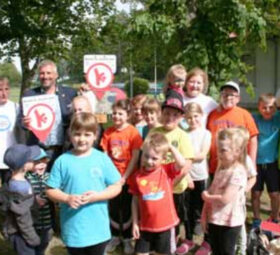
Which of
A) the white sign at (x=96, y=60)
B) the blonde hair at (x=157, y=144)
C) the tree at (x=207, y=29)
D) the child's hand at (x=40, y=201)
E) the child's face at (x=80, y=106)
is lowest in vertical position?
the child's hand at (x=40, y=201)

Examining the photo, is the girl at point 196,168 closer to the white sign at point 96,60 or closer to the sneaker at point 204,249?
the sneaker at point 204,249

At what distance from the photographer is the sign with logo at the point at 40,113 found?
4.29m

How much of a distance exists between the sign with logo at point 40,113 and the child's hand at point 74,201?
144cm

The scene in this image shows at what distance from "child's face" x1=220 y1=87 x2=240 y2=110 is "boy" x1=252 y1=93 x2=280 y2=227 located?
1.85 ft

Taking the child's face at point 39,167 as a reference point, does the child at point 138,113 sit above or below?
above

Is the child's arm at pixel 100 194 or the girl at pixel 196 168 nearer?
the child's arm at pixel 100 194

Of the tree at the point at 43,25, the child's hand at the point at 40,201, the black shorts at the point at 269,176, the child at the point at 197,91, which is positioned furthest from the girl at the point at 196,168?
the tree at the point at 43,25

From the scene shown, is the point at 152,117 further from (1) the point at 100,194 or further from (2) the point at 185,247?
(2) the point at 185,247

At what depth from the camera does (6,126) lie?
15.0 ft

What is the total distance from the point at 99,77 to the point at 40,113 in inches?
41.9

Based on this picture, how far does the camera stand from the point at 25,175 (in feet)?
11.9

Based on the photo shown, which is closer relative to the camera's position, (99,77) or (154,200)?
(154,200)

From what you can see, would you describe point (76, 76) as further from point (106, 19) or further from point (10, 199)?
point (10, 199)

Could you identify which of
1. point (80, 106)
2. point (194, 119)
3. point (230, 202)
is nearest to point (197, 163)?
point (194, 119)
